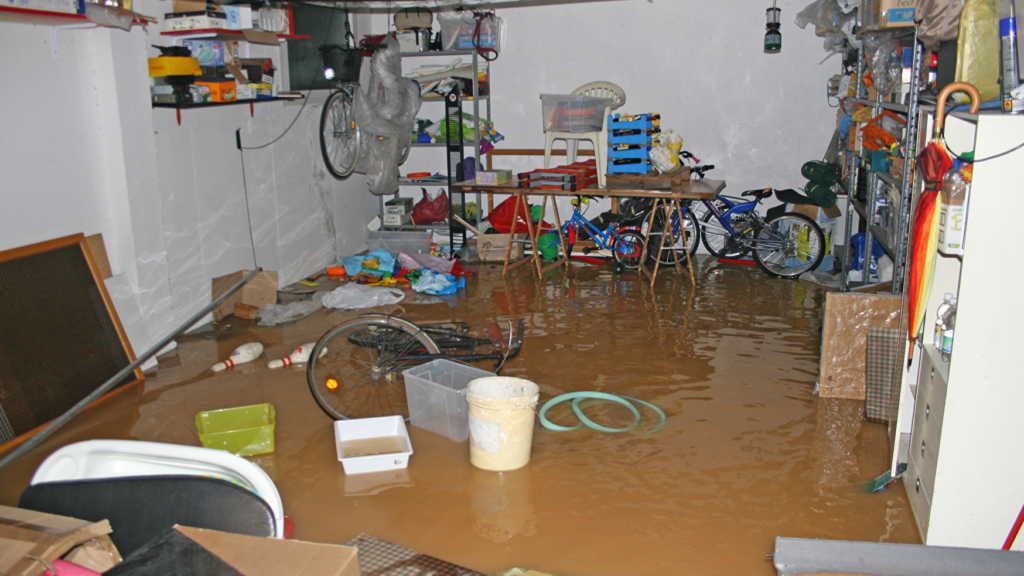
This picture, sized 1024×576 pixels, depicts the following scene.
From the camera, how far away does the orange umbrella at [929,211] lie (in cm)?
238

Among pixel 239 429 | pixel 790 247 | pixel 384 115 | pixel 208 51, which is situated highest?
pixel 208 51

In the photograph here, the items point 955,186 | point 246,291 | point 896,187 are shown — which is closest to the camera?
point 955,186

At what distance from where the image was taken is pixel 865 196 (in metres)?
5.25

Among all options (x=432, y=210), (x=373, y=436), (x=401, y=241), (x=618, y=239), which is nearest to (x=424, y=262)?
(x=401, y=241)

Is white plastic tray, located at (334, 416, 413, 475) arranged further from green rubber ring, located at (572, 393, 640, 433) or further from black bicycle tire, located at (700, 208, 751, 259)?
black bicycle tire, located at (700, 208, 751, 259)

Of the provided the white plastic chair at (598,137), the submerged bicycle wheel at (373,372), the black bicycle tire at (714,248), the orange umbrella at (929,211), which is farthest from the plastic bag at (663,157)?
the orange umbrella at (929,211)

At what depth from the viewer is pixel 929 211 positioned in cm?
242

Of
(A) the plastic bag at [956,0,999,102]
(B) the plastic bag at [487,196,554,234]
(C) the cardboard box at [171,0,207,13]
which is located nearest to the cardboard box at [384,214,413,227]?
(B) the plastic bag at [487,196,554,234]

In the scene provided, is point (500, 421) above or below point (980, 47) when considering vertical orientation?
below

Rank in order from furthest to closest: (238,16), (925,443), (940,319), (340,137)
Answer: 1. (340,137)
2. (238,16)
3. (925,443)
4. (940,319)

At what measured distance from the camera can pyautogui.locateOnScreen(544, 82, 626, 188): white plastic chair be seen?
6.14 metres

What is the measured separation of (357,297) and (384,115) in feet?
5.52

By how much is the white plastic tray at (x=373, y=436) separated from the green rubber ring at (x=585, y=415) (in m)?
0.69

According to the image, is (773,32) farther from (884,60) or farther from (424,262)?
(424,262)
